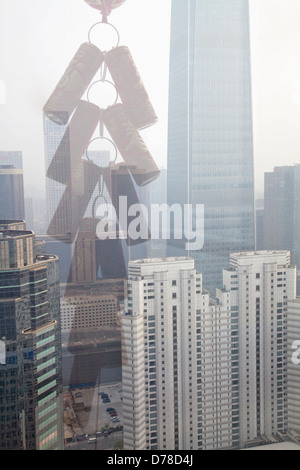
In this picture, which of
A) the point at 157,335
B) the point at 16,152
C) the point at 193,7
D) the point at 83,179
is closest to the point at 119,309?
the point at 157,335

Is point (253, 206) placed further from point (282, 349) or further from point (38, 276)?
point (38, 276)

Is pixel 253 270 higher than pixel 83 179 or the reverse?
the reverse

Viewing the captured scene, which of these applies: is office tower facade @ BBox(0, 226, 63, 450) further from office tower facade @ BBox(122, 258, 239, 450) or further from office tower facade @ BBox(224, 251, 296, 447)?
office tower facade @ BBox(224, 251, 296, 447)

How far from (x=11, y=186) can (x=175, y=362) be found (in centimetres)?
170

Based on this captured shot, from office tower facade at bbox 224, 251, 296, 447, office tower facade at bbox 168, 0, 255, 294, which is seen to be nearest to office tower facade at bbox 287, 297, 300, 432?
office tower facade at bbox 224, 251, 296, 447

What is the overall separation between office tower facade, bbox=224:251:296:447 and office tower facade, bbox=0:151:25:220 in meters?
1.62

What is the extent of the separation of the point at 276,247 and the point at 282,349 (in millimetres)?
876

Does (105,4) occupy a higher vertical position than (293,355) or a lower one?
higher

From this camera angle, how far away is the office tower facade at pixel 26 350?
284 centimetres

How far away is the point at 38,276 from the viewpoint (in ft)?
9.98

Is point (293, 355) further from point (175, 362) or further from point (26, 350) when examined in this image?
point (26, 350)

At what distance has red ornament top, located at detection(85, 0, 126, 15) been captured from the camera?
354 centimetres

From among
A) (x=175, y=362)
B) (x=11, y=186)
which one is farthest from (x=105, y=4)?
(x=175, y=362)

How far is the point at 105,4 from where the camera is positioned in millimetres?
3562
